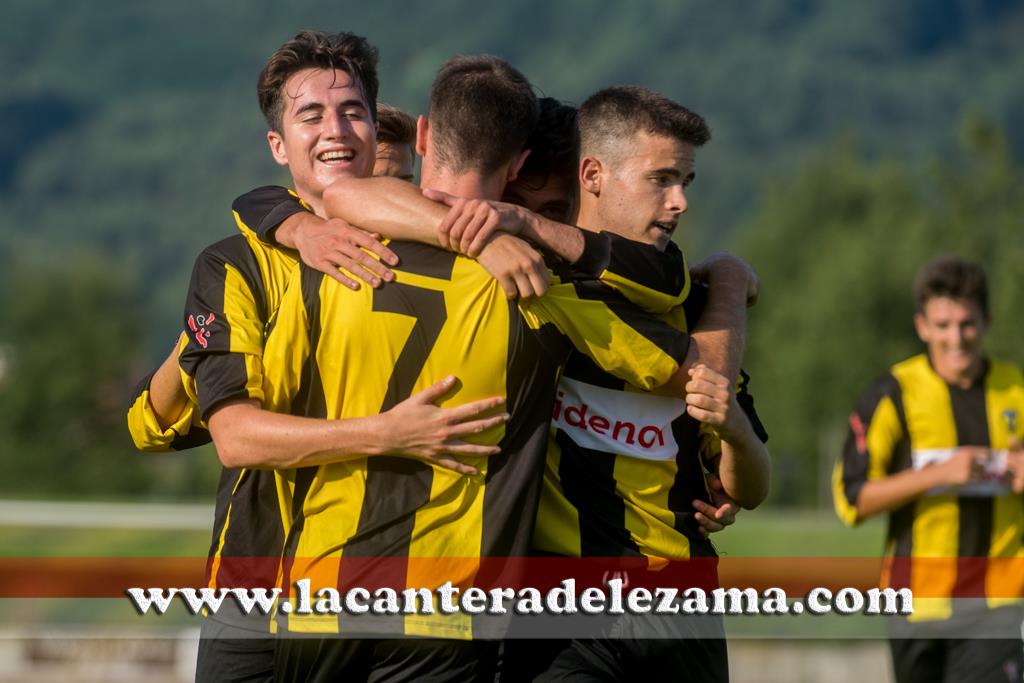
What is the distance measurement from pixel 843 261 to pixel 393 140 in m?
59.7

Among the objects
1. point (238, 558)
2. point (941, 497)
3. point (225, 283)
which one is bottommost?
point (238, 558)

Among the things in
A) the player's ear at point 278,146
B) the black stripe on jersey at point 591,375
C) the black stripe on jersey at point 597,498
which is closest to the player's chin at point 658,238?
the black stripe on jersey at point 591,375

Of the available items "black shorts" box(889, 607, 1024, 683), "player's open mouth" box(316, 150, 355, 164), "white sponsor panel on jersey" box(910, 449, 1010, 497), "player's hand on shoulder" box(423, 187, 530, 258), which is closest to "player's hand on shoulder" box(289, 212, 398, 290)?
"player's hand on shoulder" box(423, 187, 530, 258)

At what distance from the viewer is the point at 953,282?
7.79m

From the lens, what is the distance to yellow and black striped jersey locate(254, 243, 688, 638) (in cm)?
383

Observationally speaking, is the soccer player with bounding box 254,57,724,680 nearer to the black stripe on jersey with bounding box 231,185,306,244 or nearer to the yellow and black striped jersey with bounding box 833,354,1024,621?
the black stripe on jersey with bounding box 231,185,306,244

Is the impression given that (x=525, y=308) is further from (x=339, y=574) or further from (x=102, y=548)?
(x=102, y=548)

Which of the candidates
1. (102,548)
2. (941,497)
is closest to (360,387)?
(941,497)

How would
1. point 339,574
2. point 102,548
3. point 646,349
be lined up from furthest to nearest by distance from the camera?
point 102,548 < point 646,349 < point 339,574

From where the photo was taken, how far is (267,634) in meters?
4.30

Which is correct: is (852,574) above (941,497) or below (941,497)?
above

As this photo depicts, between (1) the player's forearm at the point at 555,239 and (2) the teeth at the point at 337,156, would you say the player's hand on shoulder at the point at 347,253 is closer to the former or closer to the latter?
(1) the player's forearm at the point at 555,239

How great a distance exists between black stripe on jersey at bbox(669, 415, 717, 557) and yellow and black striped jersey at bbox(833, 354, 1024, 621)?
3425 mm

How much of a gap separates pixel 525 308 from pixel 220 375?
0.84 meters
